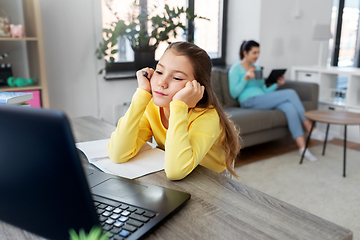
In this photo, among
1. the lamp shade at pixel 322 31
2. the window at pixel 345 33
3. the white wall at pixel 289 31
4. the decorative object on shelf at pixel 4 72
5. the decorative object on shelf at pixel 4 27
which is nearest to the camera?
the decorative object on shelf at pixel 4 27

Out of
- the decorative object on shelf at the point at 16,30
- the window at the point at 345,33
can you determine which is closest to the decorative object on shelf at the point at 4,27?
the decorative object on shelf at the point at 16,30

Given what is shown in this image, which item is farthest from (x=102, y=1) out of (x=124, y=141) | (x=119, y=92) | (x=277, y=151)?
(x=124, y=141)

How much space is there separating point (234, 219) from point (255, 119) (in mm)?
2224

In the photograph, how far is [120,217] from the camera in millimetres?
578

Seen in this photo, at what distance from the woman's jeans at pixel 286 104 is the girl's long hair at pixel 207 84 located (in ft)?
6.64

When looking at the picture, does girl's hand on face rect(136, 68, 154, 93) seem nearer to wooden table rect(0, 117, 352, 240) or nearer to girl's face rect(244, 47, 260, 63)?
wooden table rect(0, 117, 352, 240)

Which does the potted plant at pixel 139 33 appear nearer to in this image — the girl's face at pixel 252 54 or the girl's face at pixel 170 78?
the girl's face at pixel 252 54

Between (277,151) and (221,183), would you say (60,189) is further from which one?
(277,151)

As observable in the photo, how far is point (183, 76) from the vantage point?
0.97m

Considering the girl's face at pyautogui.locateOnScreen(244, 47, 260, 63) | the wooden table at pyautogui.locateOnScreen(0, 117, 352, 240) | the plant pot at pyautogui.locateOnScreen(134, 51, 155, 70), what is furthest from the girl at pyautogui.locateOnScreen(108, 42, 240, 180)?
the girl's face at pyautogui.locateOnScreen(244, 47, 260, 63)

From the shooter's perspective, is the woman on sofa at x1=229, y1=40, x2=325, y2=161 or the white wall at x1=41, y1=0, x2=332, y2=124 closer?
the white wall at x1=41, y1=0, x2=332, y2=124

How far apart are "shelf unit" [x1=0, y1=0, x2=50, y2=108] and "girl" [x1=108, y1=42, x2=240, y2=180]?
60.9 inches

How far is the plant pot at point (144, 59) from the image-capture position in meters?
2.85

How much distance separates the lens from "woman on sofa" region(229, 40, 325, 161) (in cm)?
294
